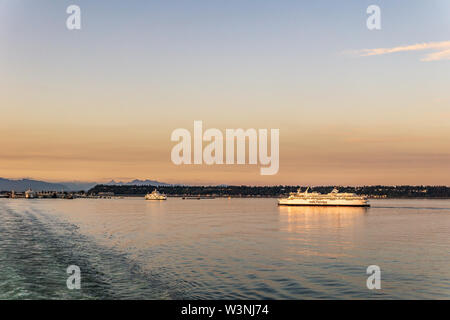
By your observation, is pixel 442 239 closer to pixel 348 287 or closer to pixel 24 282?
pixel 348 287

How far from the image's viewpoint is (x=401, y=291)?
104 feet

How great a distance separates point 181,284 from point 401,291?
16.5 m

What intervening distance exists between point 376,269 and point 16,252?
126 ft

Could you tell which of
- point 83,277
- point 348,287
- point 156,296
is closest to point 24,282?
point 83,277

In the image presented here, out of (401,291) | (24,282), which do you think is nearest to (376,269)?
(401,291)

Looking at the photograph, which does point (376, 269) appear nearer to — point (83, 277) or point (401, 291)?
point (401, 291)

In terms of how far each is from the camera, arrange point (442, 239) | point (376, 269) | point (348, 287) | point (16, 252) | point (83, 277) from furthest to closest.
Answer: point (442, 239) → point (16, 252) → point (376, 269) → point (83, 277) → point (348, 287)
